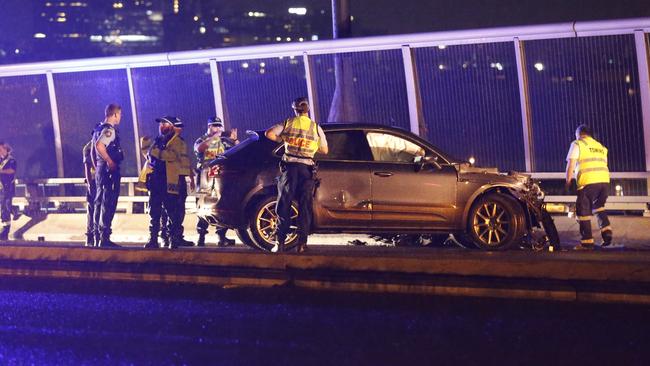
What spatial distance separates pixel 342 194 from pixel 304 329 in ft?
14.2

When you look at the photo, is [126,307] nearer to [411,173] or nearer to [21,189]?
[411,173]

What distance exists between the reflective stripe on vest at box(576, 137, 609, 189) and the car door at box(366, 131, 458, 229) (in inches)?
86.2

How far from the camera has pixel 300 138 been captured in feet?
31.8

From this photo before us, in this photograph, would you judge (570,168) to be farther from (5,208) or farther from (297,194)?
(5,208)

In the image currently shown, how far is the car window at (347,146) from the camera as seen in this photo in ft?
36.0

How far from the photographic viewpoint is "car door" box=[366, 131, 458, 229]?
10867 millimetres

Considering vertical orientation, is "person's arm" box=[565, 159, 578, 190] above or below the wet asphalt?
above

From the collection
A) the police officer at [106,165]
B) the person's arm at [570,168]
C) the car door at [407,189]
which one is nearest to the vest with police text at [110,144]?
the police officer at [106,165]

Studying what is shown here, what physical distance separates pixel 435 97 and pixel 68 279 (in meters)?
7.37

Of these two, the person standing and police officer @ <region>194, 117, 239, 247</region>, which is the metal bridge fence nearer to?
police officer @ <region>194, 117, 239, 247</region>

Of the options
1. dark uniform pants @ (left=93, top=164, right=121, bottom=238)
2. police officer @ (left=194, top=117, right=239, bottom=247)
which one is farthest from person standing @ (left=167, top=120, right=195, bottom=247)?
dark uniform pants @ (left=93, top=164, right=121, bottom=238)

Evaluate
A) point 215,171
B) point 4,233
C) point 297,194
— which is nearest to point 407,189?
point 297,194

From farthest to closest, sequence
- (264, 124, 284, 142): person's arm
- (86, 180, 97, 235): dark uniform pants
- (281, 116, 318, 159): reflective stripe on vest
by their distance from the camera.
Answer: (86, 180, 97, 235): dark uniform pants < (264, 124, 284, 142): person's arm < (281, 116, 318, 159): reflective stripe on vest

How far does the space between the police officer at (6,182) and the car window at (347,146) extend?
7269 millimetres
